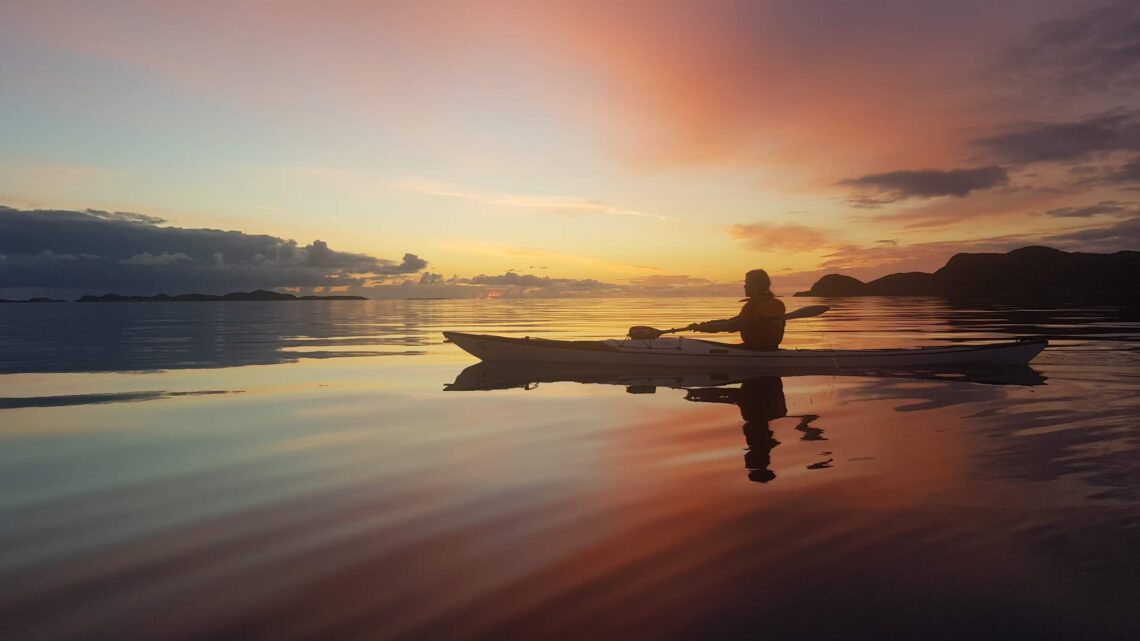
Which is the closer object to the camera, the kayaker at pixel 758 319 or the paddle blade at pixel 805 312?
the kayaker at pixel 758 319

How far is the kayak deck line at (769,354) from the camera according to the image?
19.9m

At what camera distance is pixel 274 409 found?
14.4 meters

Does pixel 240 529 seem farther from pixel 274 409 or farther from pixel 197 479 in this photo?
pixel 274 409

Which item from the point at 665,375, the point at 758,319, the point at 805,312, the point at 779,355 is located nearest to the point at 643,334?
the point at 665,375

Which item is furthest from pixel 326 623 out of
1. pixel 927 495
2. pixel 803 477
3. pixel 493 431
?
pixel 493 431

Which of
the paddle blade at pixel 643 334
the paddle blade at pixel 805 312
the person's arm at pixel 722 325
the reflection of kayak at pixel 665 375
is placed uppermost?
the paddle blade at pixel 805 312

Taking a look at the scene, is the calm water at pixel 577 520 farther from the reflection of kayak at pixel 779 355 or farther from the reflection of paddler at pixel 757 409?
the reflection of kayak at pixel 779 355

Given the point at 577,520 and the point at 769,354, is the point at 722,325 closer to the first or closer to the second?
the point at 769,354

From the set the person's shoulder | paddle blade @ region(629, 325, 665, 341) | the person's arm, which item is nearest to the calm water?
the person's arm

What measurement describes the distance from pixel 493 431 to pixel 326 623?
23.9 ft

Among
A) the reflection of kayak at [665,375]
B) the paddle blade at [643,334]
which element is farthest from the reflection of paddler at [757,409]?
the paddle blade at [643,334]

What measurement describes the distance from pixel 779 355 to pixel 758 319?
52.5 inches

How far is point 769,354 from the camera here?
1988cm

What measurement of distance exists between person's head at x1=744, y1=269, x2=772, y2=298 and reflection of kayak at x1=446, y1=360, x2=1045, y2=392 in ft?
8.44
